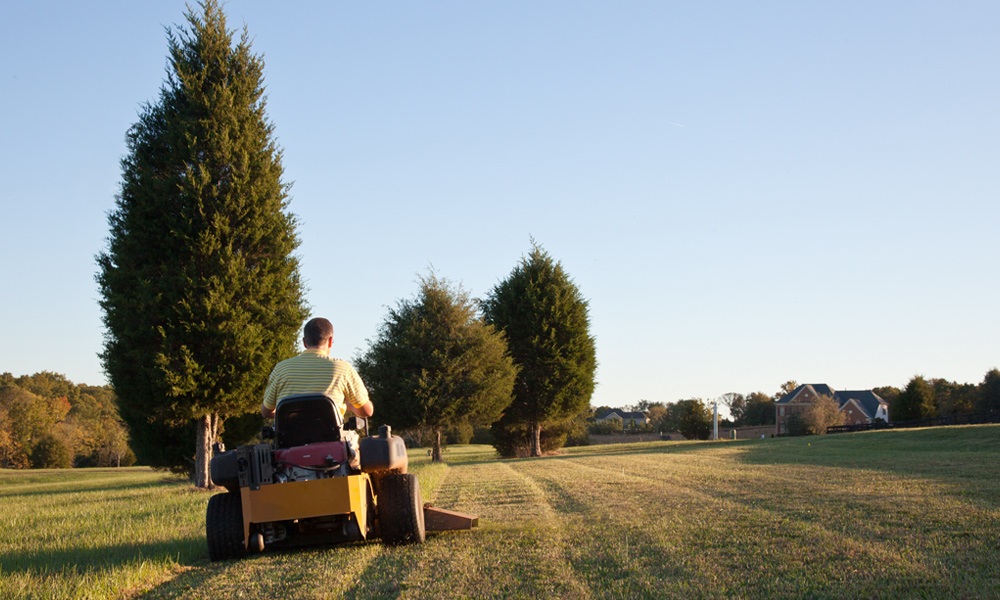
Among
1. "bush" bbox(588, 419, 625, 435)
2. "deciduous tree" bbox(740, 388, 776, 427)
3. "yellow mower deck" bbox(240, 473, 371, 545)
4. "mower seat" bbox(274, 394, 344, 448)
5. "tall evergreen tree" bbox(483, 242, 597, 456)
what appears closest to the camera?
"yellow mower deck" bbox(240, 473, 371, 545)

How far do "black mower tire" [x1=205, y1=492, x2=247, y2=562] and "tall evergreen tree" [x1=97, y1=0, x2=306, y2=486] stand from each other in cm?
902

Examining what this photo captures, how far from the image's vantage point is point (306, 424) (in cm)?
516

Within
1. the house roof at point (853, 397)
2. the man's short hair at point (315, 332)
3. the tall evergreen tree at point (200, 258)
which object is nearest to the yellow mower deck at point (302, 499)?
the man's short hair at point (315, 332)

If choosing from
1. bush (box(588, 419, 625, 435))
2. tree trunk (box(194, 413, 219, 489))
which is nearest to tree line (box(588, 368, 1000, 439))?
bush (box(588, 419, 625, 435))

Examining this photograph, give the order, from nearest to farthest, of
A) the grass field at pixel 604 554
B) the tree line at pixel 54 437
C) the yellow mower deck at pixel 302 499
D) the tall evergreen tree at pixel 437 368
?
the grass field at pixel 604 554
the yellow mower deck at pixel 302 499
the tall evergreen tree at pixel 437 368
the tree line at pixel 54 437

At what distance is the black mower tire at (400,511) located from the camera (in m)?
5.50

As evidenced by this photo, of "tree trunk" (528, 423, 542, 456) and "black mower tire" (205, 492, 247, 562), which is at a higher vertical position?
"black mower tire" (205, 492, 247, 562)

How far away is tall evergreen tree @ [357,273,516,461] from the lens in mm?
27234

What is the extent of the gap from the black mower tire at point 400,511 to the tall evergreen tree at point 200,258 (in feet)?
30.8

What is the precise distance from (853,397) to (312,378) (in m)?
89.3

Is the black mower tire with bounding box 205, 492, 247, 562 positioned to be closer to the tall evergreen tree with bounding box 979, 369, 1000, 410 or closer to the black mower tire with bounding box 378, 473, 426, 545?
the black mower tire with bounding box 378, 473, 426, 545

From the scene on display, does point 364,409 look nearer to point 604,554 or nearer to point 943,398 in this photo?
point 604,554

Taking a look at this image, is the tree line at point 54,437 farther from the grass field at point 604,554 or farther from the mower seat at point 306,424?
the mower seat at point 306,424

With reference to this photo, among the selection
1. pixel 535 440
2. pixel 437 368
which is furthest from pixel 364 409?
pixel 535 440
